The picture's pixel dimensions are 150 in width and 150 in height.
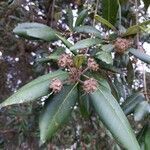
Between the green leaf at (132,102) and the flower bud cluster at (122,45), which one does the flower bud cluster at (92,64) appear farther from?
the green leaf at (132,102)

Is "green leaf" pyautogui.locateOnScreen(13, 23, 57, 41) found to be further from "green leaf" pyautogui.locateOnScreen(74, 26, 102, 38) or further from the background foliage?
the background foliage

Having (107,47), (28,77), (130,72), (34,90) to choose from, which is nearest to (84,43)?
(107,47)

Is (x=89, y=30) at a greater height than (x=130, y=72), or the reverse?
(x=89, y=30)

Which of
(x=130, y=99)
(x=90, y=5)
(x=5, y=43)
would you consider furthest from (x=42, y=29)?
(x=5, y=43)

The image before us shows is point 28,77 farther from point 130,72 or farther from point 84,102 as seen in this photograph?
point 84,102

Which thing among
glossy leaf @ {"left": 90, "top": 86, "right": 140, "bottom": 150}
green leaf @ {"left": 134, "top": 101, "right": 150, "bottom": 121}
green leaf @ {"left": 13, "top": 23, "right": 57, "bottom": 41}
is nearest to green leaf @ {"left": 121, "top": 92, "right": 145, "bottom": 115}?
green leaf @ {"left": 134, "top": 101, "right": 150, "bottom": 121}

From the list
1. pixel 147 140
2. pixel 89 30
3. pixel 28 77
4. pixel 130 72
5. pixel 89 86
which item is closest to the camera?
pixel 89 86
